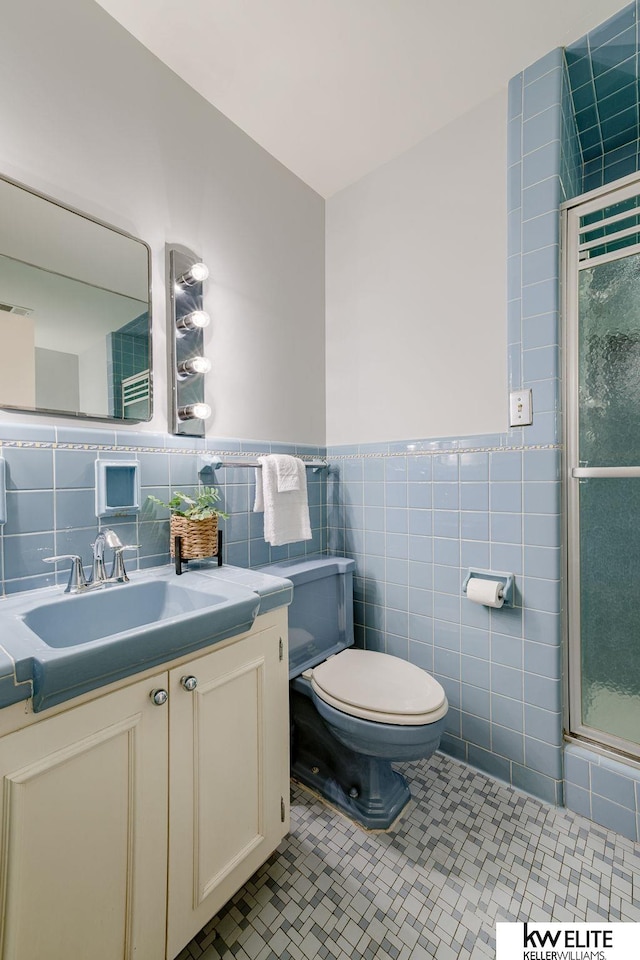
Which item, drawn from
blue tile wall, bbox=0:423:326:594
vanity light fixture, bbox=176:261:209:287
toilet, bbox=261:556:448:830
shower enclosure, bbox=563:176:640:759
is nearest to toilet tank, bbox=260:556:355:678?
toilet, bbox=261:556:448:830

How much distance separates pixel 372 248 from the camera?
194cm

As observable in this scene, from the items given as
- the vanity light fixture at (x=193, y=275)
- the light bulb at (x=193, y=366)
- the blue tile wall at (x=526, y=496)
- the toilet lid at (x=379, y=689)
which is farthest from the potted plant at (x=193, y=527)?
the blue tile wall at (x=526, y=496)

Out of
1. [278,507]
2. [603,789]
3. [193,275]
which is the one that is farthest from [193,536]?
[603,789]

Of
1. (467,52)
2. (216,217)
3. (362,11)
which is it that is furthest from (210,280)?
(467,52)

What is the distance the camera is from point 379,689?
1.36 meters

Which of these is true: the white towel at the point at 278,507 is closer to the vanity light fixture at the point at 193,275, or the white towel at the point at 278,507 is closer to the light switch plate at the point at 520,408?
the vanity light fixture at the point at 193,275

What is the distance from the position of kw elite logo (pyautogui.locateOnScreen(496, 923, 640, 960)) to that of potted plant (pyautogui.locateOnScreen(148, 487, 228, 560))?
1.22 meters

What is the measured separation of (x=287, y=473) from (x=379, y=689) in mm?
839

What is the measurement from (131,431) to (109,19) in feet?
4.14

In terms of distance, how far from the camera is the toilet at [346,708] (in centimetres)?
123

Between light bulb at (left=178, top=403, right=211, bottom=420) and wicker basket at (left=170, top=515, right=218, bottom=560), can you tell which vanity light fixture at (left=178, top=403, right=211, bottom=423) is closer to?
light bulb at (left=178, top=403, right=211, bottom=420)

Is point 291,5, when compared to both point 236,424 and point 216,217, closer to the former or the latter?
point 216,217

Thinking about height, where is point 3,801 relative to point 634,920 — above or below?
above

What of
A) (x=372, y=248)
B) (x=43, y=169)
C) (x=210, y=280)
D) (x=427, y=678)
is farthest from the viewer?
(x=372, y=248)
